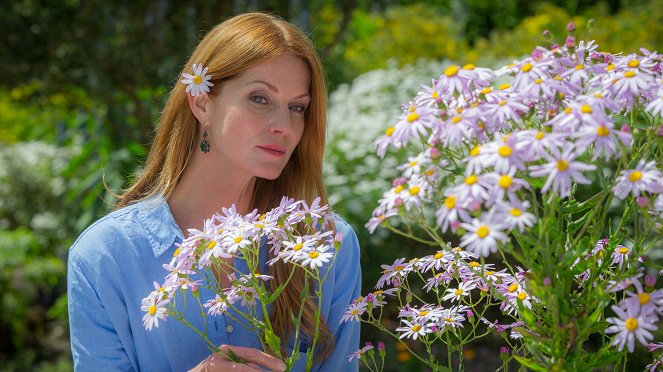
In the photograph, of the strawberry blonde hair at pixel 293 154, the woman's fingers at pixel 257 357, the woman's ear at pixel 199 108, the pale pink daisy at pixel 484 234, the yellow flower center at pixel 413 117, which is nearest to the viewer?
the pale pink daisy at pixel 484 234

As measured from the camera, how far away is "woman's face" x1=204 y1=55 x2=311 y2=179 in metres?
1.73

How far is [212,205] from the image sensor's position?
195 cm

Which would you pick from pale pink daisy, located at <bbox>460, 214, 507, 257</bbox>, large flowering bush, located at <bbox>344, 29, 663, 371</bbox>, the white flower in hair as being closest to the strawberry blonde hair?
the white flower in hair

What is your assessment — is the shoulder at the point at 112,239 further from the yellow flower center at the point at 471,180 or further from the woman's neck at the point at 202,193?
the yellow flower center at the point at 471,180

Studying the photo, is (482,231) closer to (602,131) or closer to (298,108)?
(602,131)

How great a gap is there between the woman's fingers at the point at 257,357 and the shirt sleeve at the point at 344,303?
32 cm

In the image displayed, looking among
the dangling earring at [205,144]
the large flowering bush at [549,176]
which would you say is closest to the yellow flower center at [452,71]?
the large flowering bush at [549,176]

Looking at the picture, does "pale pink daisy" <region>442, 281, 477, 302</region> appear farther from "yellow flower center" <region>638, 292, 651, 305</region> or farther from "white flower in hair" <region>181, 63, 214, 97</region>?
"white flower in hair" <region>181, 63, 214, 97</region>

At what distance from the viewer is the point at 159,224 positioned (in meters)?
1.85

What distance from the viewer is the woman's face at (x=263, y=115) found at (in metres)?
1.73

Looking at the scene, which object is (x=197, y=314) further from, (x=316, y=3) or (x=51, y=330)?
(x=51, y=330)

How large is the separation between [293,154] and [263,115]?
28cm

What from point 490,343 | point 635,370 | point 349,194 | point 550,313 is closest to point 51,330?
point 349,194

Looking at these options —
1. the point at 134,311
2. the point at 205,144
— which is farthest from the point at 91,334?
the point at 205,144
